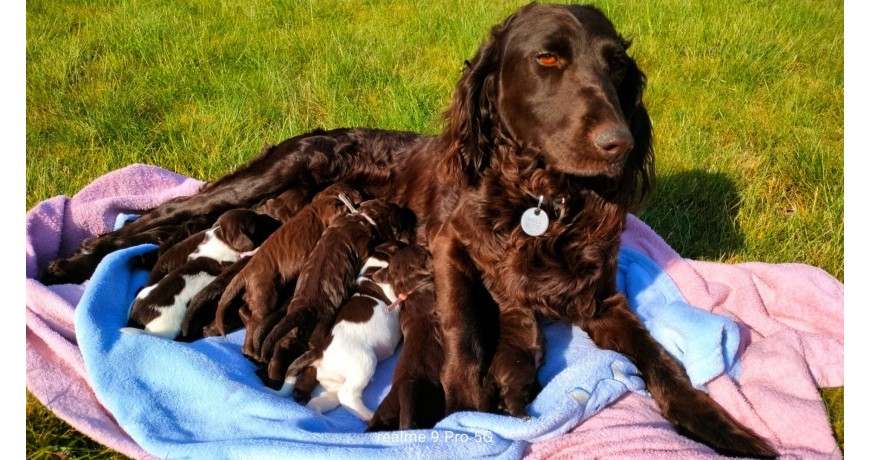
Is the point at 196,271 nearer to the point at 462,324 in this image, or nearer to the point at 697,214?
the point at 462,324

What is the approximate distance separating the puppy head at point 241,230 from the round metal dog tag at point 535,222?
1.26 m

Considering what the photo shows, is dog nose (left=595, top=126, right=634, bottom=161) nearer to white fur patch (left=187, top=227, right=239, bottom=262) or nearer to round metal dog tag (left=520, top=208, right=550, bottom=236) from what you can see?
round metal dog tag (left=520, top=208, right=550, bottom=236)

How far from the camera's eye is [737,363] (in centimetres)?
235

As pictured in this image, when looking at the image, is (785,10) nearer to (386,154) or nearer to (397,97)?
(397,97)

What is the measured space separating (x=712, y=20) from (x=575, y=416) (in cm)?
487

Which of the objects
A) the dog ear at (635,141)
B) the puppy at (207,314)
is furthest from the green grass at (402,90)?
the puppy at (207,314)

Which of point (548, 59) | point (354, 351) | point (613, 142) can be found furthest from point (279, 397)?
point (548, 59)

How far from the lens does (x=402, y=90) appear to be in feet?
15.5

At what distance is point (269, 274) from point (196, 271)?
0.31 m

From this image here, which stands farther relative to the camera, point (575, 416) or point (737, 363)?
point (737, 363)

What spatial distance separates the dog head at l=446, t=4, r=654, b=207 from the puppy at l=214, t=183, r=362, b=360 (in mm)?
786

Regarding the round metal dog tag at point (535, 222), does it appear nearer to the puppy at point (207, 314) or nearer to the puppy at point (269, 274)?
the puppy at point (269, 274)

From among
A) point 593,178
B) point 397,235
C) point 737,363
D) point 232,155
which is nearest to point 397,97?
point 232,155

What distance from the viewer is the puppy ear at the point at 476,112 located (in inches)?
99.0
